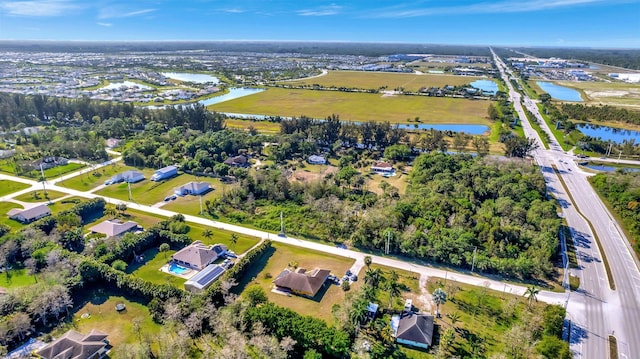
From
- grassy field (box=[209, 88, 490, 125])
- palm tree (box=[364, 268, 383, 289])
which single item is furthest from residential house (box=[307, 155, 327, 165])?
palm tree (box=[364, 268, 383, 289])

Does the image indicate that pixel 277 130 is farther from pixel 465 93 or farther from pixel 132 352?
pixel 465 93

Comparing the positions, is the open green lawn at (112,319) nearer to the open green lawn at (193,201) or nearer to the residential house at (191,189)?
the open green lawn at (193,201)

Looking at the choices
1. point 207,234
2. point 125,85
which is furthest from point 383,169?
point 125,85

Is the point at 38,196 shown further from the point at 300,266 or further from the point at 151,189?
the point at 300,266

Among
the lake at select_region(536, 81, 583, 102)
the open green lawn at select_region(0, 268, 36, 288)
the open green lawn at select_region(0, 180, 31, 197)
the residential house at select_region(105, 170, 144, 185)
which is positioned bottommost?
the open green lawn at select_region(0, 268, 36, 288)

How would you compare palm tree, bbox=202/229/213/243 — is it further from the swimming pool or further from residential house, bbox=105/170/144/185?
residential house, bbox=105/170/144/185

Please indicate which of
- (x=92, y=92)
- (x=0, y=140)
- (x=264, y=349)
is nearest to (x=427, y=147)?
(x=264, y=349)
